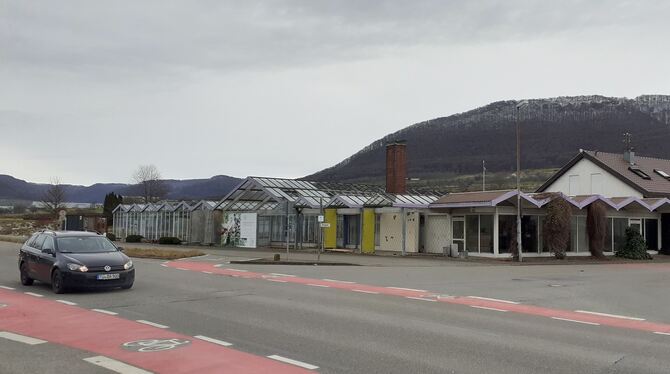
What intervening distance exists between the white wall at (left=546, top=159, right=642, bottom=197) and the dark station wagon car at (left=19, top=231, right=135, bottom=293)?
3724 centimetres

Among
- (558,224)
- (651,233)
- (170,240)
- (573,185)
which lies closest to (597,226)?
A: (558,224)

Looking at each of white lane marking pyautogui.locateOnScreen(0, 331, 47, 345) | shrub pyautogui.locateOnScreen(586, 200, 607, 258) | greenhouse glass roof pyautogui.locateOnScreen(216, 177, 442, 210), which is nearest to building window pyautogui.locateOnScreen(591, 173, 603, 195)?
shrub pyautogui.locateOnScreen(586, 200, 607, 258)

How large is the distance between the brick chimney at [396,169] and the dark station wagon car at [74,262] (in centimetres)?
3212

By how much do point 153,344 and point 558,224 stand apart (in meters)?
28.0

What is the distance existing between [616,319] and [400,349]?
5583 mm

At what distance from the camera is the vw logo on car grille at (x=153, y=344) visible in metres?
7.93

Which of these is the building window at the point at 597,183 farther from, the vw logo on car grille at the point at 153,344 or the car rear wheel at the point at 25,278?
the vw logo on car grille at the point at 153,344

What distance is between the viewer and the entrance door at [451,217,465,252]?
109ft

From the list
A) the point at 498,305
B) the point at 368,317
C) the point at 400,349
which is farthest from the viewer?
the point at 498,305

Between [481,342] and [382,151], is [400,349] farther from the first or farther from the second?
[382,151]

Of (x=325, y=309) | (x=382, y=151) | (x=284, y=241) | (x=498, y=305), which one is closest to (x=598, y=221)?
(x=284, y=241)

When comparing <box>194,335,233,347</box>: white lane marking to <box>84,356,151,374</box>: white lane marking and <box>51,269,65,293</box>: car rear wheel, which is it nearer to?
<box>84,356,151,374</box>: white lane marking

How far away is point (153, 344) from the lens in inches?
324

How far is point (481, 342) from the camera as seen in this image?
28.7 feet
